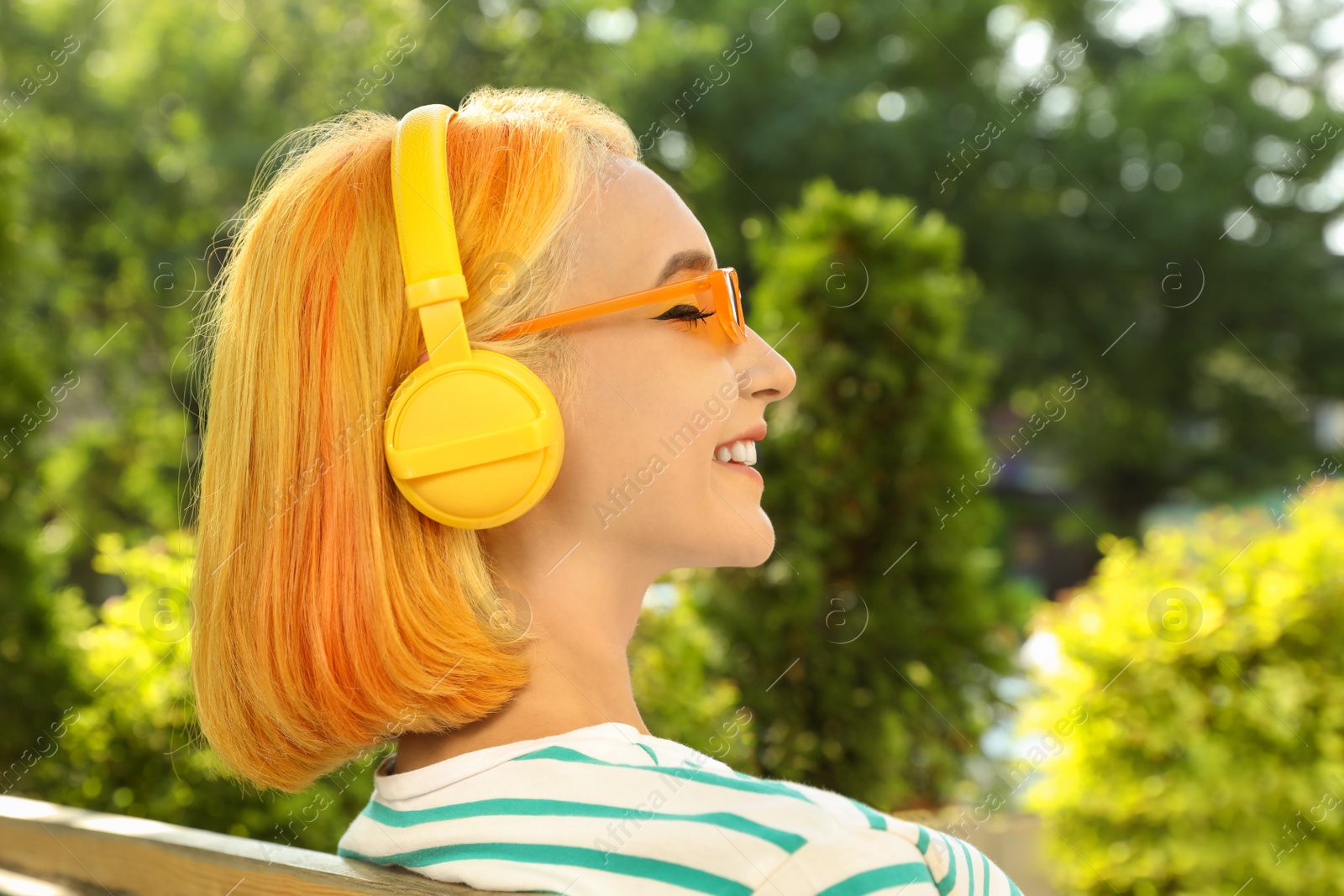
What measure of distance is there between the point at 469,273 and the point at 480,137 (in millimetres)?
197

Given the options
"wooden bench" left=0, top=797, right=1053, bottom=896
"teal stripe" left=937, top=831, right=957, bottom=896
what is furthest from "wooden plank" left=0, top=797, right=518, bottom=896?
"teal stripe" left=937, top=831, right=957, bottom=896

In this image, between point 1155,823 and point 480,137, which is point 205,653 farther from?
point 1155,823

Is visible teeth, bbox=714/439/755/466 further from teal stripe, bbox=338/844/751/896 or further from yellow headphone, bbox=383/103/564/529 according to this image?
teal stripe, bbox=338/844/751/896

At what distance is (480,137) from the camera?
146cm

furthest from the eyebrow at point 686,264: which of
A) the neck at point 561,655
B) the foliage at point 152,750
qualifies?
the foliage at point 152,750

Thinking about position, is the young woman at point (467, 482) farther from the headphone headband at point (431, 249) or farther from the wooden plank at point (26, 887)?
the wooden plank at point (26, 887)

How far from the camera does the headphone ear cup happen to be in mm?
1306

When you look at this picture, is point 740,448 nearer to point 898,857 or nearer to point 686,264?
point 686,264

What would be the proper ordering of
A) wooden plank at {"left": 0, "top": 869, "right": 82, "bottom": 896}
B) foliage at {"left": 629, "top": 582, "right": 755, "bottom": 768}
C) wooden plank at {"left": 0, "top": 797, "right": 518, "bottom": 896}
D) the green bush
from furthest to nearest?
the green bush < foliage at {"left": 629, "top": 582, "right": 755, "bottom": 768} < wooden plank at {"left": 0, "top": 869, "right": 82, "bottom": 896} < wooden plank at {"left": 0, "top": 797, "right": 518, "bottom": 896}

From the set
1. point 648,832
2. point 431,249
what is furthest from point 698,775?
point 431,249

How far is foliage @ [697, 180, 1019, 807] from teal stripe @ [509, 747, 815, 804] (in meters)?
3.15

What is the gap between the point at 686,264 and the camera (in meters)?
1.52

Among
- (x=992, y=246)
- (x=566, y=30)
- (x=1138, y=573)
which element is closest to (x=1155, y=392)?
(x=992, y=246)

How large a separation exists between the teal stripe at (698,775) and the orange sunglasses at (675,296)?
520mm
